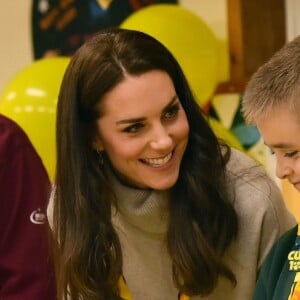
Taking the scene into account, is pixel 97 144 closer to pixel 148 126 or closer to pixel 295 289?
pixel 148 126

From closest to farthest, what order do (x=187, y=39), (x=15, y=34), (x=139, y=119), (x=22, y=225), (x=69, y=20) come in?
(x=139, y=119) → (x=22, y=225) → (x=187, y=39) → (x=69, y=20) → (x=15, y=34)

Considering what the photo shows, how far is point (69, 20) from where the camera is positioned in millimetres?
3016

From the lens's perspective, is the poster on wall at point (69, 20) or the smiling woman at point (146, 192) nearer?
the smiling woman at point (146, 192)

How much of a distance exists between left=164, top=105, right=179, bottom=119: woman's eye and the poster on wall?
1481 millimetres

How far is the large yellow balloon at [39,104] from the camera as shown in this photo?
2297 mm

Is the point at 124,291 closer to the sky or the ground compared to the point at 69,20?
closer to the ground

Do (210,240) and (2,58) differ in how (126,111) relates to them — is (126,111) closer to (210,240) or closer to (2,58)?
(210,240)

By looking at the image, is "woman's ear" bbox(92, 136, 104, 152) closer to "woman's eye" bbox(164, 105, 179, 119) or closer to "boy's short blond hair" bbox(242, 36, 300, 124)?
"woman's eye" bbox(164, 105, 179, 119)

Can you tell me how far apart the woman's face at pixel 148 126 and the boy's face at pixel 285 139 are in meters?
0.35

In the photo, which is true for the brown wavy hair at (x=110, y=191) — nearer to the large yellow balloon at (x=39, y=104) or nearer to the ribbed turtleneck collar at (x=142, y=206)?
the ribbed turtleneck collar at (x=142, y=206)

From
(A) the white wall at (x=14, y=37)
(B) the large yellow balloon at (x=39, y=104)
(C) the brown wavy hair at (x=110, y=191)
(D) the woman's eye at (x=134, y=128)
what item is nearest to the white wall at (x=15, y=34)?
(A) the white wall at (x=14, y=37)

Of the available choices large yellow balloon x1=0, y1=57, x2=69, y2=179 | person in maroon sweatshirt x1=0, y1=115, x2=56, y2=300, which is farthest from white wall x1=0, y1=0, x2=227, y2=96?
person in maroon sweatshirt x1=0, y1=115, x2=56, y2=300

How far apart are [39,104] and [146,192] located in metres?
0.83

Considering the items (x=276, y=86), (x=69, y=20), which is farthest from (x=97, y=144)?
(x=69, y=20)
